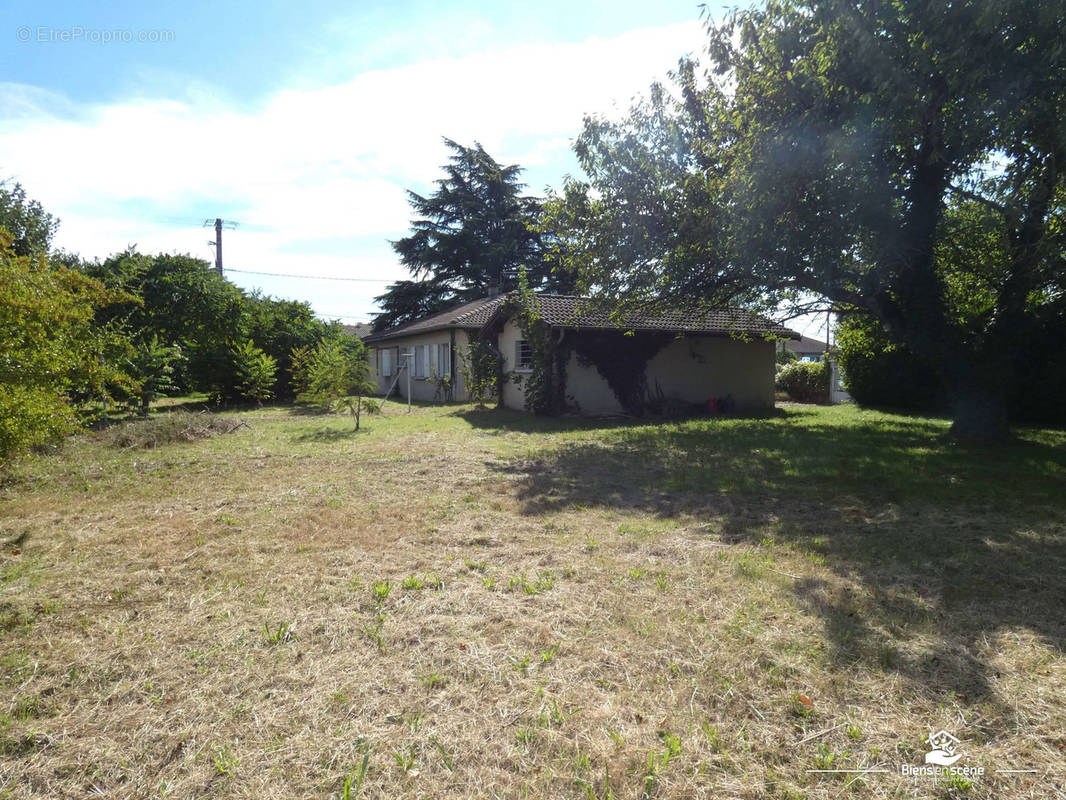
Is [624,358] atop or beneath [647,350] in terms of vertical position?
beneath

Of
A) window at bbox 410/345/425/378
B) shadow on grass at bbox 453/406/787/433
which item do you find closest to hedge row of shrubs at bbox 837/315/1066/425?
shadow on grass at bbox 453/406/787/433

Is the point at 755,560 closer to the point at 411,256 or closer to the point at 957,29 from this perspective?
the point at 957,29

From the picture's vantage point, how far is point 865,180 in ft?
27.7

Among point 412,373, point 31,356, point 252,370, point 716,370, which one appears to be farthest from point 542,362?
point 31,356

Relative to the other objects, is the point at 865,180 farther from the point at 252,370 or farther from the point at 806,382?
the point at 252,370

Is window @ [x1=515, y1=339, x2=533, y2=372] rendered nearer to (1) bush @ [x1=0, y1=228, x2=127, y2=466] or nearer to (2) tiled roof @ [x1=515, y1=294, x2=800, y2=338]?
(2) tiled roof @ [x1=515, y1=294, x2=800, y2=338]

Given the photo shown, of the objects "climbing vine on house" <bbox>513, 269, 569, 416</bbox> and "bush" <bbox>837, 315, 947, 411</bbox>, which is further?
"bush" <bbox>837, 315, 947, 411</bbox>

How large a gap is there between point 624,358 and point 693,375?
267 cm

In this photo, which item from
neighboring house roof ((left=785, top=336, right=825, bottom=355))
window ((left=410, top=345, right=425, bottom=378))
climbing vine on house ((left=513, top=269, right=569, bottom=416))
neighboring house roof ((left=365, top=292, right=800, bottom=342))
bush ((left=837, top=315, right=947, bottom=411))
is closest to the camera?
neighboring house roof ((left=365, top=292, right=800, bottom=342))

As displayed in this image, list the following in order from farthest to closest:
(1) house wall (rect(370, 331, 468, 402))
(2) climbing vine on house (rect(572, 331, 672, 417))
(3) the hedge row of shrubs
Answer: (1) house wall (rect(370, 331, 468, 402))
(2) climbing vine on house (rect(572, 331, 672, 417))
(3) the hedge row of shrubs

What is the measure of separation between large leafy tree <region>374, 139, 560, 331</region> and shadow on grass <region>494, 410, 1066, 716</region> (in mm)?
22567

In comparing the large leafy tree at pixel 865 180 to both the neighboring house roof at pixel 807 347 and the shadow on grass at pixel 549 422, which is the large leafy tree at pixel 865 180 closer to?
the shadow on grass at pixel 549 422

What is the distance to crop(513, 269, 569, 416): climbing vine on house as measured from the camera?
602 inches

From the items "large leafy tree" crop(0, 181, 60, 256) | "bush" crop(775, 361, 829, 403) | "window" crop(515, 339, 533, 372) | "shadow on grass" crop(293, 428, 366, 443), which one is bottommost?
"shadow on grass" crop(293, 428, 366, 443)
